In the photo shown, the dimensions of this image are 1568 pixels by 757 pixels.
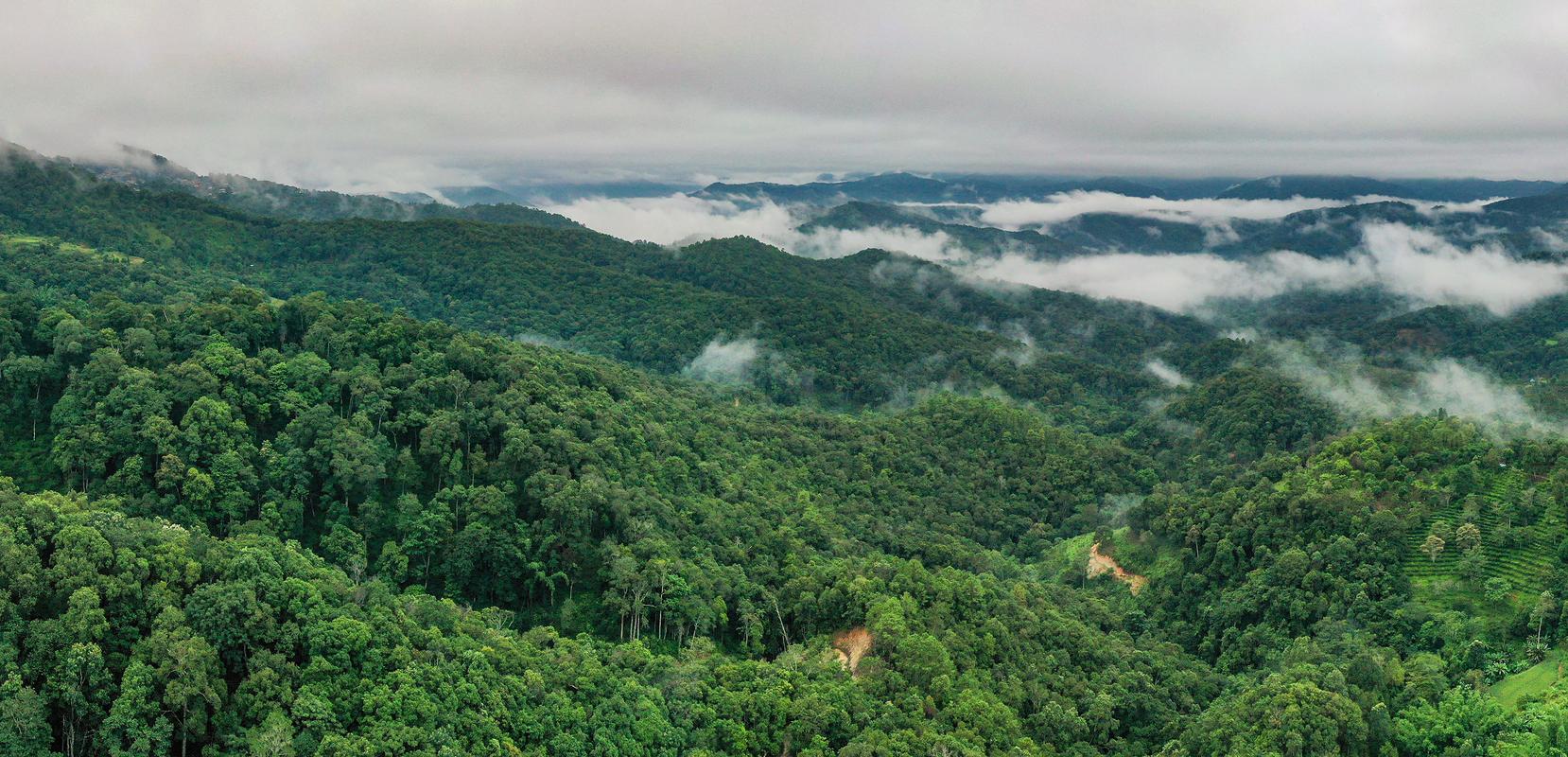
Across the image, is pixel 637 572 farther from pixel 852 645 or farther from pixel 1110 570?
pixel 1110 570

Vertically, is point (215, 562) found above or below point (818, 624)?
above

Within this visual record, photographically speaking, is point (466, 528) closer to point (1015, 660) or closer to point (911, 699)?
point (911, 699)

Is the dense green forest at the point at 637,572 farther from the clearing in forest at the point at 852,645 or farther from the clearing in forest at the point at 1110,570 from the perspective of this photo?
the clearing in forest at the point at 1110,570

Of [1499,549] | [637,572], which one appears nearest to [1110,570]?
[1499,549]

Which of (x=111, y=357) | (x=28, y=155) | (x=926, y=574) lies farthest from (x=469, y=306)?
(x=926, y=574)

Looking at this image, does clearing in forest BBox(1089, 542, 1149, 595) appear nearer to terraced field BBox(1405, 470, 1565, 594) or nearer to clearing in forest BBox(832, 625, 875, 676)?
terraced field BBox(1405, 470, 1565, 594)
